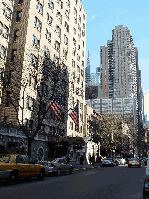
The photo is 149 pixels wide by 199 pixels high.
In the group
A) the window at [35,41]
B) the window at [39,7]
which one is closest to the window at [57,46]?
the window at [39,7]

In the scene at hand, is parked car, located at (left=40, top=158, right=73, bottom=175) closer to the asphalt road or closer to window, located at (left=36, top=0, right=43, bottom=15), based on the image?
the asphalt road

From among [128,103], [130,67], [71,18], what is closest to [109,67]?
[130,67]

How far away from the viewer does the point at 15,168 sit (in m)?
13.9

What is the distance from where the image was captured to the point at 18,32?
122ft

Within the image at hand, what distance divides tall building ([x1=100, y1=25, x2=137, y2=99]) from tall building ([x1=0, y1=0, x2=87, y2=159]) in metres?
124

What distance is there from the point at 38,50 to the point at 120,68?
560 ft

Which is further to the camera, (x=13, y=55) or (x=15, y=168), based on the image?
(x=13, y=55)

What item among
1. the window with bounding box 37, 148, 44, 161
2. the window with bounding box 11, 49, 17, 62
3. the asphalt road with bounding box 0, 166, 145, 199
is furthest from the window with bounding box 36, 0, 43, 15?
the asphalt road with bounding box 0, 166, 145, 199

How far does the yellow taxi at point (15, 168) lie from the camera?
13.0 m

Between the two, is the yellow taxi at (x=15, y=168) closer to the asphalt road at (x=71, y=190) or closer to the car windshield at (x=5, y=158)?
the car windshield at (x=5, y=158)

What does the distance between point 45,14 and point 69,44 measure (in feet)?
35.9

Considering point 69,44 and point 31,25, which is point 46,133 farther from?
point 69,44

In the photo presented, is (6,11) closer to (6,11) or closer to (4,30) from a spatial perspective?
(6,11)

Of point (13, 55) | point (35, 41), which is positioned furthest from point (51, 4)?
point (13, 55)
